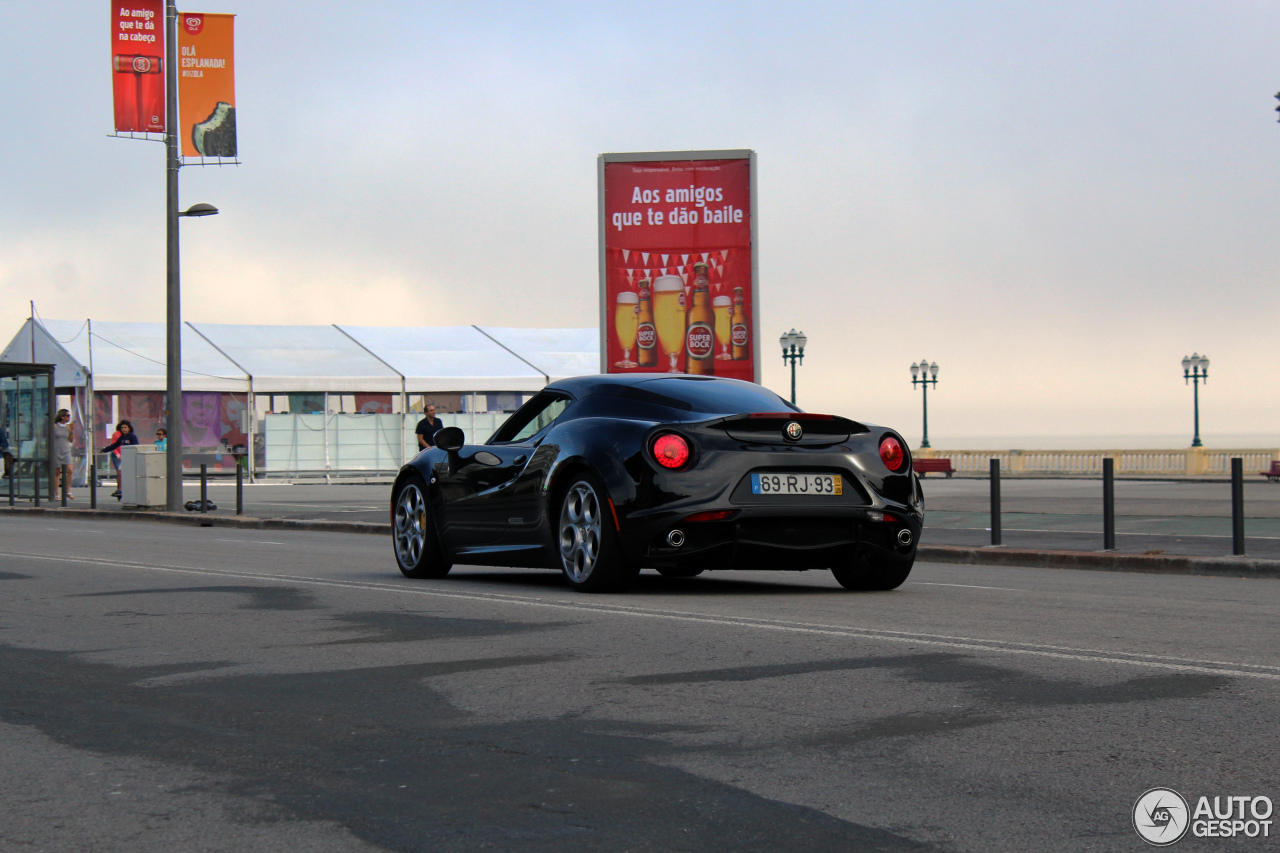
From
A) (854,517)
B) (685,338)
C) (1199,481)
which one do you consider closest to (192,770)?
(854,517)

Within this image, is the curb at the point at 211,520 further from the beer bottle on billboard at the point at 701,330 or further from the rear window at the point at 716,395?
the rear window at the point at 716,395

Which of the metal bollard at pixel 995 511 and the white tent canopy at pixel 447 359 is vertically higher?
the white tent canopy at pixel 447 359

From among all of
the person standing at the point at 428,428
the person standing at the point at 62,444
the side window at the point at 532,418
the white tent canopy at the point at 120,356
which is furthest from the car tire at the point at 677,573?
the white tent canopy at the point at 120,356

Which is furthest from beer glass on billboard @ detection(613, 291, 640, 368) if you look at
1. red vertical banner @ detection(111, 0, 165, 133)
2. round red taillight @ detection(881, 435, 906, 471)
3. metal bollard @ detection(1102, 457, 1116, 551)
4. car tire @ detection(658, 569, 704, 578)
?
round red taillight @ detection(881, 435, 906, 471)

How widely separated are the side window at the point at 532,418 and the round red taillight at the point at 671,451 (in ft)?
4.83

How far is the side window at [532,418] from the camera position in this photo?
9.81 meters

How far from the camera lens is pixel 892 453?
28.7 feet

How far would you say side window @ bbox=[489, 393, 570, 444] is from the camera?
386 inches

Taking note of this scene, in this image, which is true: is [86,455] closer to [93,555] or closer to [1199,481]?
[93,555]

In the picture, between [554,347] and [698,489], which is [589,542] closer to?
[698,489]

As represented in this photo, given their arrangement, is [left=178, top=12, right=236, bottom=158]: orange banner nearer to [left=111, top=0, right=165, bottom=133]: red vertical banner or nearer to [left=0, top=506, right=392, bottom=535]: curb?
[left=111, top=0, right=165, bottom=133]: red vertical banner

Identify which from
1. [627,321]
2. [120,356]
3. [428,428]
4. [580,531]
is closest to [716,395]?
[580,531]

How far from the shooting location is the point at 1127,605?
848 cm

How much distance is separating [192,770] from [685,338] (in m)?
20.1
